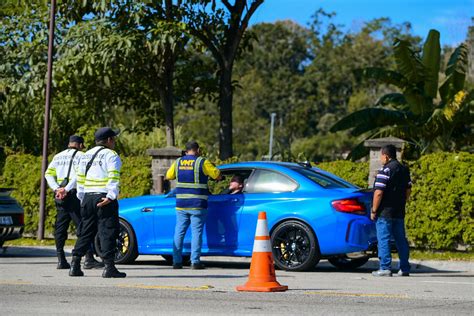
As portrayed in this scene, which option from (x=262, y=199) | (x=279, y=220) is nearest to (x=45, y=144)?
(x=262, y=199)

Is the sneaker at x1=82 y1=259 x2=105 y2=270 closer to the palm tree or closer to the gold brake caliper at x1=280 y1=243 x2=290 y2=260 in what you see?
the gold brake caliper at x1=280 y1=243 x2=290 y2=260

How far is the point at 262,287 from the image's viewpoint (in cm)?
1057

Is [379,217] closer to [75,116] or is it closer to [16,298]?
[16,298]

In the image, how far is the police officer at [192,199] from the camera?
46.2ft

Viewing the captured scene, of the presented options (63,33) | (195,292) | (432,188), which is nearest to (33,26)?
(63,33)

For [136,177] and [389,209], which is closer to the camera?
[389,209]

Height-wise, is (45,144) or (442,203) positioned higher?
(45,144)

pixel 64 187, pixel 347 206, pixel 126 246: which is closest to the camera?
pixel 64 187

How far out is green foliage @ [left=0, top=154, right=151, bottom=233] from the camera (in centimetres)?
2019

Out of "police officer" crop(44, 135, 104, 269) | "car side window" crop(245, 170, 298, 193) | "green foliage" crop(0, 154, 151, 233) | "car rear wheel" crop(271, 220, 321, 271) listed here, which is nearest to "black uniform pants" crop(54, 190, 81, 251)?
"police officer" crop(44, 135, 104, 269)

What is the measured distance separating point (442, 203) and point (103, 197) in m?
7.01

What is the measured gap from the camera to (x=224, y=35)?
83.1ft

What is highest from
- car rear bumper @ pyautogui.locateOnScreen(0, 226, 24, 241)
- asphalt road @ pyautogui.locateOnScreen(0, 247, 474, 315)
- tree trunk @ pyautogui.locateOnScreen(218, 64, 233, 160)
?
tree trunk @ pyautogui.locateOnScreen(218, 64, 233, 160)

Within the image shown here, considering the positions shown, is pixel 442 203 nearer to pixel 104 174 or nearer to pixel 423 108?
pixel 104 174
